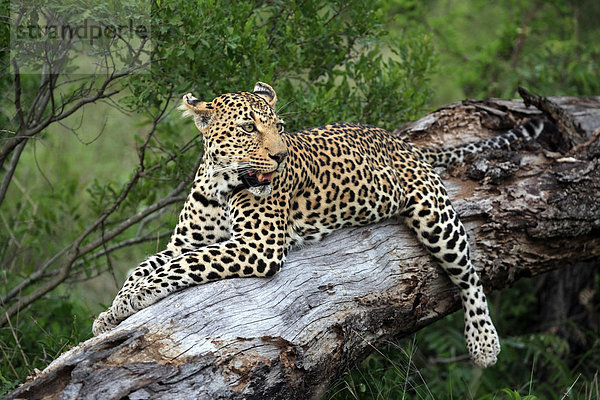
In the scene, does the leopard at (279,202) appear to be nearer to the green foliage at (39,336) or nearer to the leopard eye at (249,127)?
the leopard eye at (249,127)

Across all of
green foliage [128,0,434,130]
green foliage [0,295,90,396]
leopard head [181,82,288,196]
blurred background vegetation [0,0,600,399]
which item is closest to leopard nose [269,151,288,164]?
leopard head [181,82,288,196]

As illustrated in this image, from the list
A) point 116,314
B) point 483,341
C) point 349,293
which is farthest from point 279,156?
point 483,341

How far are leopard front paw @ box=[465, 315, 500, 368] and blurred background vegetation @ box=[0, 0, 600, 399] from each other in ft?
1.65

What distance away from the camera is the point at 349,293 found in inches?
239

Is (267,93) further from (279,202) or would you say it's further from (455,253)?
(455,253)

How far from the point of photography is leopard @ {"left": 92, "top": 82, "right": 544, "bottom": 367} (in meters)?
5.74

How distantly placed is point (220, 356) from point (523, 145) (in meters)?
5.09

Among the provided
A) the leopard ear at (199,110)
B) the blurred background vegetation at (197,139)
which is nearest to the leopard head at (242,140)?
the leopard ear at (199,110)

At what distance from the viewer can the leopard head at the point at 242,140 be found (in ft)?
19.1

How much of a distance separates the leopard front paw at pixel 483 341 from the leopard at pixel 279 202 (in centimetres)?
1

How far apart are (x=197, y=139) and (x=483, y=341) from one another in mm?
4164

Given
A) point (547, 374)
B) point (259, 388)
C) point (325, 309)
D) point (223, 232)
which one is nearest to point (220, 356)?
point (259, 388)

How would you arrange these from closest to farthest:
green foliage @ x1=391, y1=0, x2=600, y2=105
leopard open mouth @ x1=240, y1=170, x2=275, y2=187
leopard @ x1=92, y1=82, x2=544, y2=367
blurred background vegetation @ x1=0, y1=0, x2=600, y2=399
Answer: leopard @ x1=92, y1=82, x2=544, y2=367 → leopard open mouth @ x1=240, y1=170, x2=275, y2=187 → blurred background vegetation @ x1=0, y1=0, x2=600, y2=399 → green foliage @ x1=391, y1=0, x2=600, y2=105

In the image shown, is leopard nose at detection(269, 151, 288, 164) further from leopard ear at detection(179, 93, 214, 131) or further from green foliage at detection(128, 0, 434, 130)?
green foliage at detection(128, 0, 434, 130)
